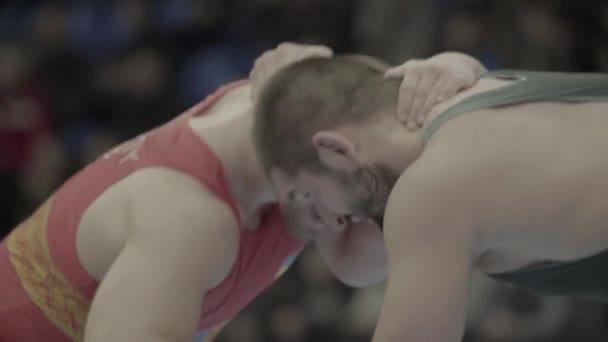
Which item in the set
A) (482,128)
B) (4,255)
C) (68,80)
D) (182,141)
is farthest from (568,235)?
(68,80)

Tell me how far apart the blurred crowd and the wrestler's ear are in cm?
242

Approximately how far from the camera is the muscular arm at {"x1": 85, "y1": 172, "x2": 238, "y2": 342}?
2047 mm

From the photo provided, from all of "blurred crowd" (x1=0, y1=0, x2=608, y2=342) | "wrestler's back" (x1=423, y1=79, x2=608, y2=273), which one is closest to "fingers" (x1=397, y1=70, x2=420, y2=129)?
"wrestler's back" (x1=423, y1=79, x2=608, y2=273)

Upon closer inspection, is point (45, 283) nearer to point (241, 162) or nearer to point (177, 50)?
point (241, 162)

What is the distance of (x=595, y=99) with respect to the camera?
1914mm

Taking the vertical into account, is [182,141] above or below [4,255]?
above

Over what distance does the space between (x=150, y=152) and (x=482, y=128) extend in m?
0.75

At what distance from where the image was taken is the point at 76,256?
7.76 ft

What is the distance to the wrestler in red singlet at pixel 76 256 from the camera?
2.35m

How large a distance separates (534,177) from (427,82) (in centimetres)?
30

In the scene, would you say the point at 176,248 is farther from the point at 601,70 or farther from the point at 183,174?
the point at 601,70

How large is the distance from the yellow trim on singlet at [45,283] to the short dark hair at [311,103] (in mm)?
478

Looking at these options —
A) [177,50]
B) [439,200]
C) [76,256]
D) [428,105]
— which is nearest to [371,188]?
[428,105]

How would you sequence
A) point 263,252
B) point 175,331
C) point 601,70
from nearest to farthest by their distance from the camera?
point 175,331 → point 263,252 → point 601,70
